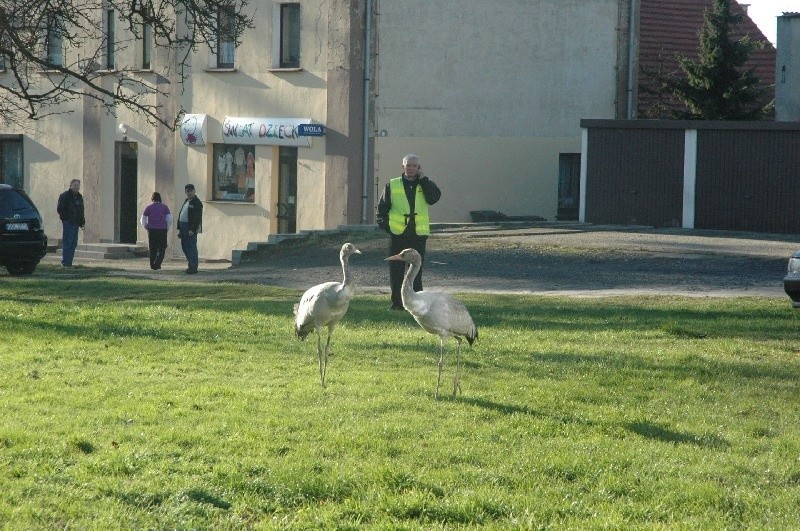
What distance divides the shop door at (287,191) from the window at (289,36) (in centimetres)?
218

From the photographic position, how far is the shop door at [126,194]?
37281 mm

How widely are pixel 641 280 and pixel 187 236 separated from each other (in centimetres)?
1032

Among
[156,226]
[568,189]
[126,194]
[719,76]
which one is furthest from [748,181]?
[126,194]

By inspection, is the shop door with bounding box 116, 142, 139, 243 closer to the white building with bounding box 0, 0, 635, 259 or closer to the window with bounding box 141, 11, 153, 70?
the white building with bounding box 0, 0, 635, 259

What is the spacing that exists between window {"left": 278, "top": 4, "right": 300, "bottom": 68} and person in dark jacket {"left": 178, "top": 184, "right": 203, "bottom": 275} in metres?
6.80

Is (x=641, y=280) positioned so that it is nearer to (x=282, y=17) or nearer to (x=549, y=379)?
(x=549, y=379)

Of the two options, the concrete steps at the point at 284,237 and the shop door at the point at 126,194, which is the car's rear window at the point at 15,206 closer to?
the concrete steps at the point at 284,237

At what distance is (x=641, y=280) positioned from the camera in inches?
855

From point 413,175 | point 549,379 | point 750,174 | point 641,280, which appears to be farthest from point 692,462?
point 750,174

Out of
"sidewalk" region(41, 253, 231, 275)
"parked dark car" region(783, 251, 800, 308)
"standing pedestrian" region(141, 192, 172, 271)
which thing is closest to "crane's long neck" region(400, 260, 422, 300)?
"parked dark car" region(783, 251, 800, 308)

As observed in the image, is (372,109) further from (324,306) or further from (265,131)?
(324,306)

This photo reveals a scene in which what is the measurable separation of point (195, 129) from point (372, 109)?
16.9 feet

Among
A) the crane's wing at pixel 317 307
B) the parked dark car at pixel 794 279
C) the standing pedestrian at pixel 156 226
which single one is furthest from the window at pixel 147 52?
the crane's wing at pixel 317 307

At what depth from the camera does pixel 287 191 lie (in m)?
33.9
